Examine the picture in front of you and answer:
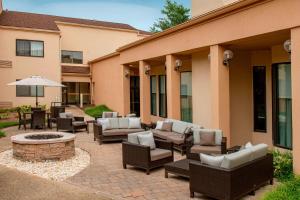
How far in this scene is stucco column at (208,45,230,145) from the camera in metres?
11.9

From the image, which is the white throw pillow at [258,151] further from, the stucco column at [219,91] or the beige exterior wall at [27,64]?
the beige exterior wall at [27,64]

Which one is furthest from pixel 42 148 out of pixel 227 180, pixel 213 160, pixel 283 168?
pixel 283 168

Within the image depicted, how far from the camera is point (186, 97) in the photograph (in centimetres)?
1742

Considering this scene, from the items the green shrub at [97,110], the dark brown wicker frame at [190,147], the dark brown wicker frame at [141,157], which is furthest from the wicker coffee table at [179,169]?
the green shrub at [97,110]

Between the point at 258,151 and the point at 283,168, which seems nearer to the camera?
the point at 258,151

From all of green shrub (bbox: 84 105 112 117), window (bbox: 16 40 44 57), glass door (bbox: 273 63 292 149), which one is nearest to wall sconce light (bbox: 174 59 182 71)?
glass door (bbox: 273 63 292 149)

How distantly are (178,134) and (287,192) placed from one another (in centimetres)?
636

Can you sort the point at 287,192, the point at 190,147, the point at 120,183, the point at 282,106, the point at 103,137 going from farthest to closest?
1. the point at 103,137
2. the point at 282,106
3. the point at 190,147
4. the point at 120,183
5. the point at 287,192

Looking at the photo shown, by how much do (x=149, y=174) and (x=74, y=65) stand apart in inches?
1006

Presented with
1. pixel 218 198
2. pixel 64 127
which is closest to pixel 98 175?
pixel 218 198

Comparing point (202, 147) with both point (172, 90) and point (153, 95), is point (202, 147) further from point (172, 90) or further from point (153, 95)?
point (153, 95)

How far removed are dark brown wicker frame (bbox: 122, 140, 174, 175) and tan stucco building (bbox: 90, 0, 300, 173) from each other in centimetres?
266

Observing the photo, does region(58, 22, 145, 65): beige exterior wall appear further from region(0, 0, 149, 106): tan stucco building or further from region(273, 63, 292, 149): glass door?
region(273, 63, 292, 149): glass door

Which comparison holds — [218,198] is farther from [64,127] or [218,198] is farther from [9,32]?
[9,32]
